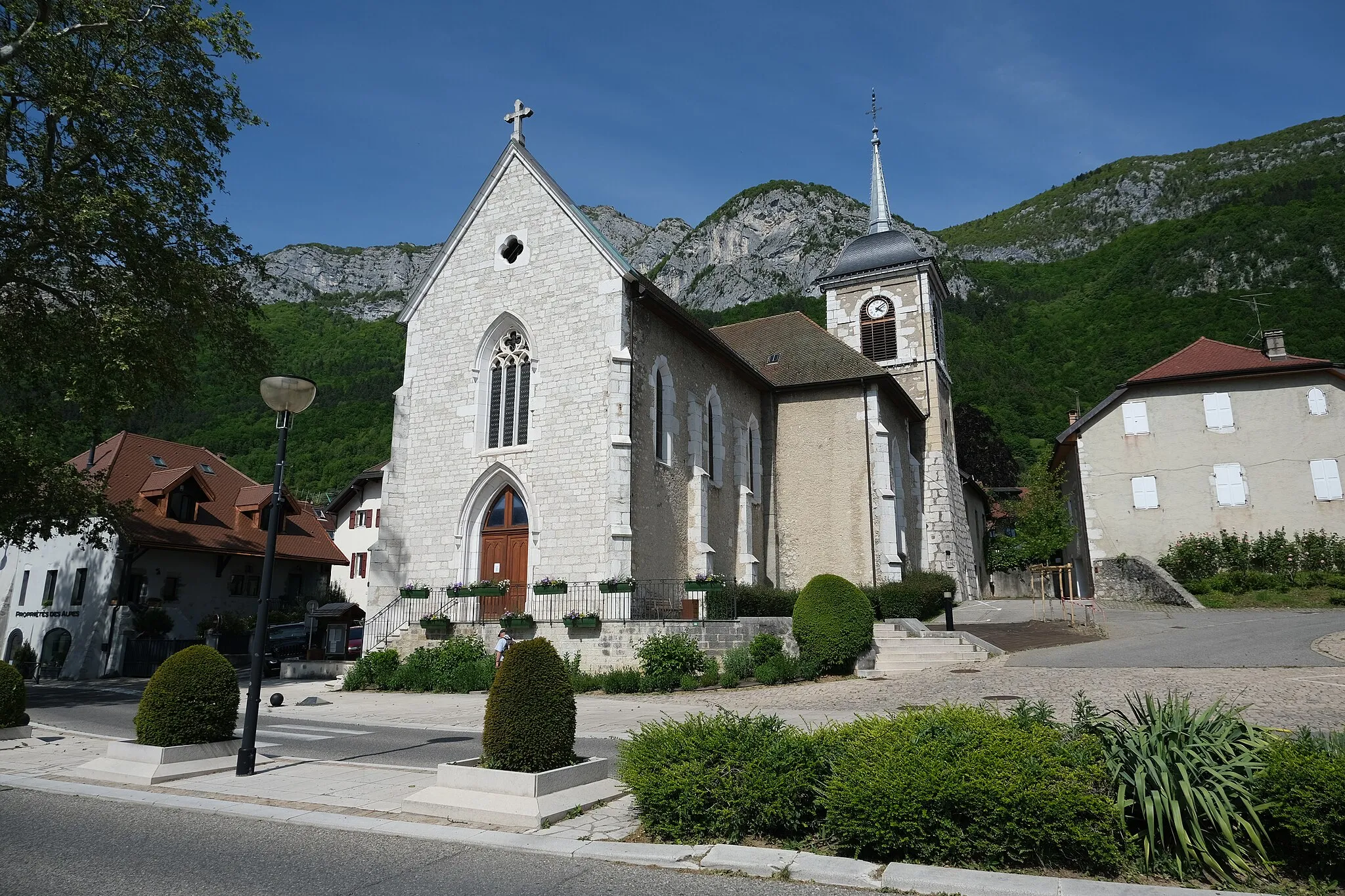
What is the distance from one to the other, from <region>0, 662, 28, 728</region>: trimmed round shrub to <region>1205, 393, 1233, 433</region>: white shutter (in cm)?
3466

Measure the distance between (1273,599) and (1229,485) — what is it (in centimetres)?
553

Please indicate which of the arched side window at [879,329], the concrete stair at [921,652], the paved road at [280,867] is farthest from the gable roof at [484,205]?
the arched side window at [879,329]

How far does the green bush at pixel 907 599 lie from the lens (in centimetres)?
2373

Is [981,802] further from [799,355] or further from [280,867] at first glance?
[799,355]

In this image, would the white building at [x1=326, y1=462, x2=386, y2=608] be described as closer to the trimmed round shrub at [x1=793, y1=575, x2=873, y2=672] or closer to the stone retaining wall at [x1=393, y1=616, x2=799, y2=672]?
the stone retaining wall at [x1=393, y1=616, x2=799, y2=672]

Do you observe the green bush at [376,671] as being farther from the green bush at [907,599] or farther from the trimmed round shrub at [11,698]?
the green bush at [907,599]

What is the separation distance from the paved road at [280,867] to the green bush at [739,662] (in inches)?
463

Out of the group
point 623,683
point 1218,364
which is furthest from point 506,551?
point 1218,364

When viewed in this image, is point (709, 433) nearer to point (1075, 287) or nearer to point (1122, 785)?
point (1122, 785)

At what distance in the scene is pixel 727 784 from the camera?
6117 mm

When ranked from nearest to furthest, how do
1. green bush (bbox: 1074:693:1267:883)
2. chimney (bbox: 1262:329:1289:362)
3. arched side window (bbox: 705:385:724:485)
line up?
green bush (bbox: 1074:693:1267:883) → arched side window (bbox: 705:385:724:485) → chimney (bbox: 1262:329:1289:362)

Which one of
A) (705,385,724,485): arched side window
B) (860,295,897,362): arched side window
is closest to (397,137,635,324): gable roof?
(705,385,724,485): arched side window

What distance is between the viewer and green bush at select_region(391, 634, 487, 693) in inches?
742

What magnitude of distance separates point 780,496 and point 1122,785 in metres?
23.3
